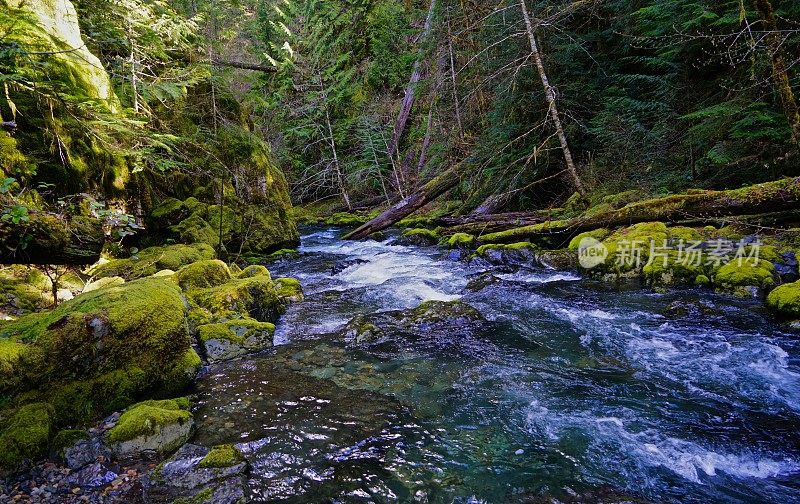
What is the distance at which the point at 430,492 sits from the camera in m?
3.02

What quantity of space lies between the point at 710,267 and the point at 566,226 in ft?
11.4

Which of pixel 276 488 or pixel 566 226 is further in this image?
pixel 566 226

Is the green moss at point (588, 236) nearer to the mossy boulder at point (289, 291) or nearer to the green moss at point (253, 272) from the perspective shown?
the mossy boulder at point (289, 291)

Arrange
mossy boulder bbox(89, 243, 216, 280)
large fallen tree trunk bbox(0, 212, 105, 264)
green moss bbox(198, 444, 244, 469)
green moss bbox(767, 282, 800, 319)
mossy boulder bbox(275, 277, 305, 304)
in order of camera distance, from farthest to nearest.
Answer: mossy boulder bbox(275, 277, 305, 304) → mossy boulder bbox(89, 243, 216, 280) → green moss bbox(767, 282, 800, 319) → large fallen tree trunk bbox(0, 212, 105, 264) → green moss bbox(198, 444, 244, 469)

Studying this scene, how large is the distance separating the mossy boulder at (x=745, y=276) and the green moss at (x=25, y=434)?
907cm

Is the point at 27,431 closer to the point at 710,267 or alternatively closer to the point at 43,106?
the point at 43,106

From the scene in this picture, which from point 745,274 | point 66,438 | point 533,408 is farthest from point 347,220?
point 66,438

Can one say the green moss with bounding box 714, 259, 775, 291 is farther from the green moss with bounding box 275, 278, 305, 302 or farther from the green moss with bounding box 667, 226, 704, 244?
the green moss with bounding box 275, 278, 305, 302

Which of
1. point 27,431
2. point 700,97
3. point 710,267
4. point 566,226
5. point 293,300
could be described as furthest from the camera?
point 700,97

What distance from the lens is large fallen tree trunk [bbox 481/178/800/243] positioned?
723 cm

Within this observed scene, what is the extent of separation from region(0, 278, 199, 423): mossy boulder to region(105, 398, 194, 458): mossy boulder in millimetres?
398

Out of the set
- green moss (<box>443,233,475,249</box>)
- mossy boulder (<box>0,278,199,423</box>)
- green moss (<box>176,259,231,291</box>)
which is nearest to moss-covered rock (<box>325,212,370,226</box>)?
green moss (<box>443,233,475,249</box>)

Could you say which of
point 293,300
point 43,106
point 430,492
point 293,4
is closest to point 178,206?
point 43,106

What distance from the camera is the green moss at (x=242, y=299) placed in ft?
21.4
